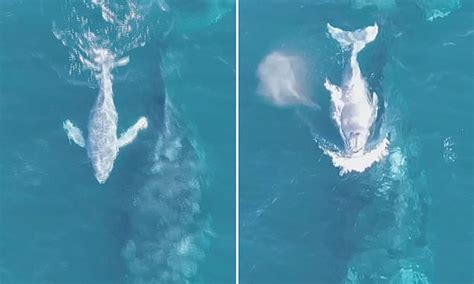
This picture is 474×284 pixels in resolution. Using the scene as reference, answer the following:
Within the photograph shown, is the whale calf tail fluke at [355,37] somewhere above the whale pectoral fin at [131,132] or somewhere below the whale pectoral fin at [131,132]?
above

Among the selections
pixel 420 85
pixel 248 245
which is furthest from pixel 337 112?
pixel 248 245

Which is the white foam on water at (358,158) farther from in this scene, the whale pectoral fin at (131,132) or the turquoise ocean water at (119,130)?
the whale pectoral fin at (131,132)

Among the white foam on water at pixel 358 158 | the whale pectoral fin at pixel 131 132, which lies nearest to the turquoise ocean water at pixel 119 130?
the whale pectoral fin at pixel 131 132

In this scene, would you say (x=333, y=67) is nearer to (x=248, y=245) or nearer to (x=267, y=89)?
(x=267, y=89)

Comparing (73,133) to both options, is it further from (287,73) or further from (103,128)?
(287,73)

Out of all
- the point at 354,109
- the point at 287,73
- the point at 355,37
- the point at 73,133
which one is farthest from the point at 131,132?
the point at 355,37

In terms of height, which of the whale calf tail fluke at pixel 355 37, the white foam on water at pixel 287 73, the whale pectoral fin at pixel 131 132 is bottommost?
the whale pectoral fin at pixel 131 132

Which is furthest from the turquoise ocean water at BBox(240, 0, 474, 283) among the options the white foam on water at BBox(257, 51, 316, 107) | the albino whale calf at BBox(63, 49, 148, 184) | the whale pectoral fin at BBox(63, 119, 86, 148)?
the whale pectoral fin at BBox(63, 119, 86, 148)
